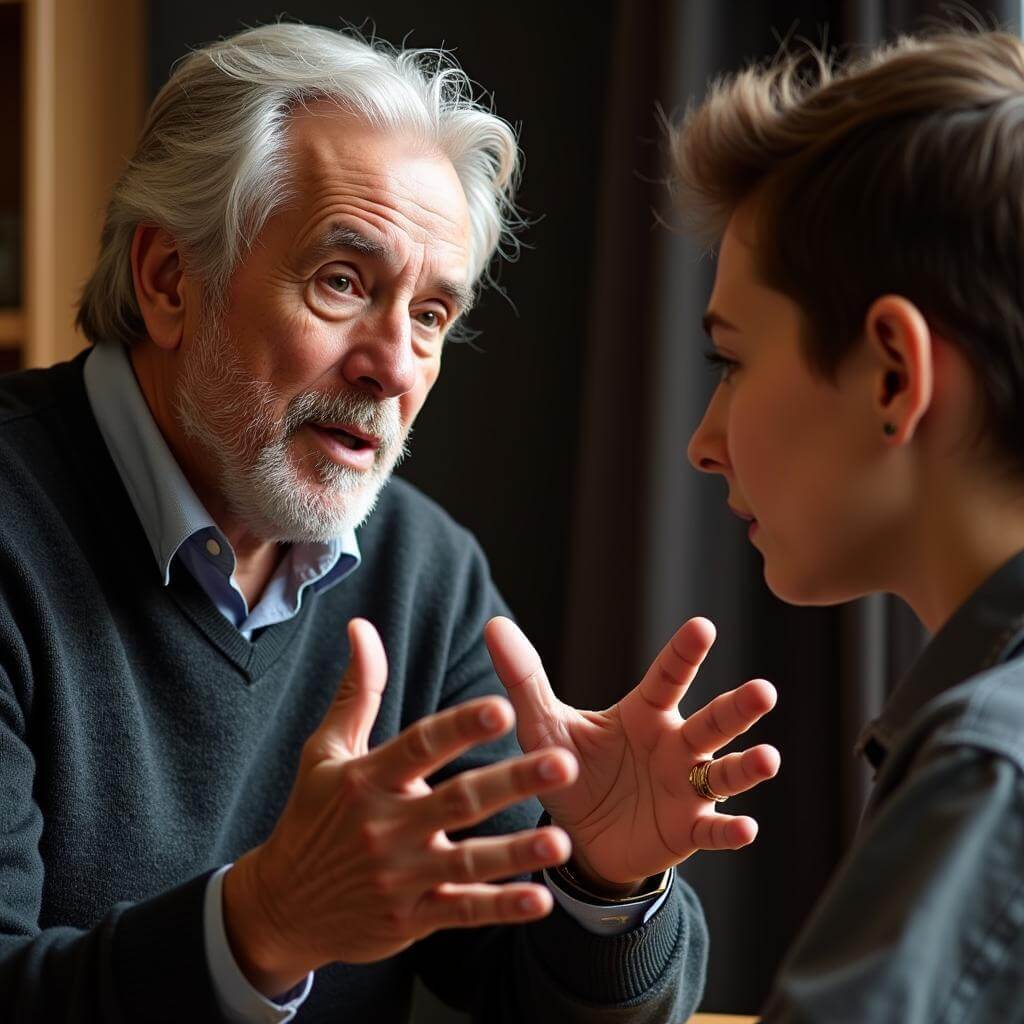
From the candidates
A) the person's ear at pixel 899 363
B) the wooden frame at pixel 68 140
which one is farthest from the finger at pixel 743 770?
the wooden frame at pixel 68 140

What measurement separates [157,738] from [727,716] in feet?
2.05

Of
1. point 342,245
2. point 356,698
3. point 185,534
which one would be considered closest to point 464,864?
point 356,698

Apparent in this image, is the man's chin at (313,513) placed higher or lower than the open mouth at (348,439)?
lower

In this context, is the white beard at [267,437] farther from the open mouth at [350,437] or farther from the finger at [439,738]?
the finger at [439,738]

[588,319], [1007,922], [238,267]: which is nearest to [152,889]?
[238,267]

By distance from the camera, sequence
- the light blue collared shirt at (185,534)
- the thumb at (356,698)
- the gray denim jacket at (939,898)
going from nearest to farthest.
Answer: the gray denim jacket at (939,898)
the thumb at (356,698)
the light blue collared shirt at (185,534)

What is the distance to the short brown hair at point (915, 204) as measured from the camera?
89 cm

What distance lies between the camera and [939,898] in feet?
2.25

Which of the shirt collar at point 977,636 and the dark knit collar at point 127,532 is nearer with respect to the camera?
the shirt collar at point 977,636

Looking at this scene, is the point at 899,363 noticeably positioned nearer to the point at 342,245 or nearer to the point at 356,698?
the point at 356,698

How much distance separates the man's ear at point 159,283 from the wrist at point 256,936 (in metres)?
0.75

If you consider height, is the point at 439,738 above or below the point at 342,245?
below

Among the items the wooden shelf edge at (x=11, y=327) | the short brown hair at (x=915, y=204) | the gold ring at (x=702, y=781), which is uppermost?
the short brown hair at (x=915, y=204)

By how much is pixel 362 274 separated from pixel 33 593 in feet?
1.66
